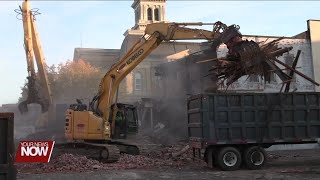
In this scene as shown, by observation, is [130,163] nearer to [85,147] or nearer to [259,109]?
[85,147]

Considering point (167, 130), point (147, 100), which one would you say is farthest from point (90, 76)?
point (167, 130)

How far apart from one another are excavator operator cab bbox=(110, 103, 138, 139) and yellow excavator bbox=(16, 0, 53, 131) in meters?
7.14

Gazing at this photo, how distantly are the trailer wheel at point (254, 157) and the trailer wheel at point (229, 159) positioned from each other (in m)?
0.29

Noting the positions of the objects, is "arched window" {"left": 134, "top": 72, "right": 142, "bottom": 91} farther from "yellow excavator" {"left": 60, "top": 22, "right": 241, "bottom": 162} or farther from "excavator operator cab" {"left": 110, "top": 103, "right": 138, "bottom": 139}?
"yellow excavator" {"left": 60, "top": 22, "right": 241, "bottom": 162}

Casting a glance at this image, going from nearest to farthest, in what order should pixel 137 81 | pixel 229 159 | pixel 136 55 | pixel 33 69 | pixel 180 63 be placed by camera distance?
pixel 229 159 → pixel 136 55 → pixel 33 69 → pixel 180 63 → pixel 137 81

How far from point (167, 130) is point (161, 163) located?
14181mm

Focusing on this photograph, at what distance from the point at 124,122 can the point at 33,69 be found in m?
7.91

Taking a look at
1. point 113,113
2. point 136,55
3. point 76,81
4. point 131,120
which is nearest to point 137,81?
point 76,81

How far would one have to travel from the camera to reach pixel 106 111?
18094 mm

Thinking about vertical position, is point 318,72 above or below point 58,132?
above

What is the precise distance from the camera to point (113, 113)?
18.5 m

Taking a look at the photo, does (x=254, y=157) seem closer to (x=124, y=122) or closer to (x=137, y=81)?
(x=124, y=122)

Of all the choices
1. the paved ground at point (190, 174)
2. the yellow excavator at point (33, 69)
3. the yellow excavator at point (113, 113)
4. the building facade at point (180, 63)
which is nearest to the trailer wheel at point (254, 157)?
the paved ground at point (190, 174)

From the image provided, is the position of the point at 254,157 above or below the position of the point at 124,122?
below
